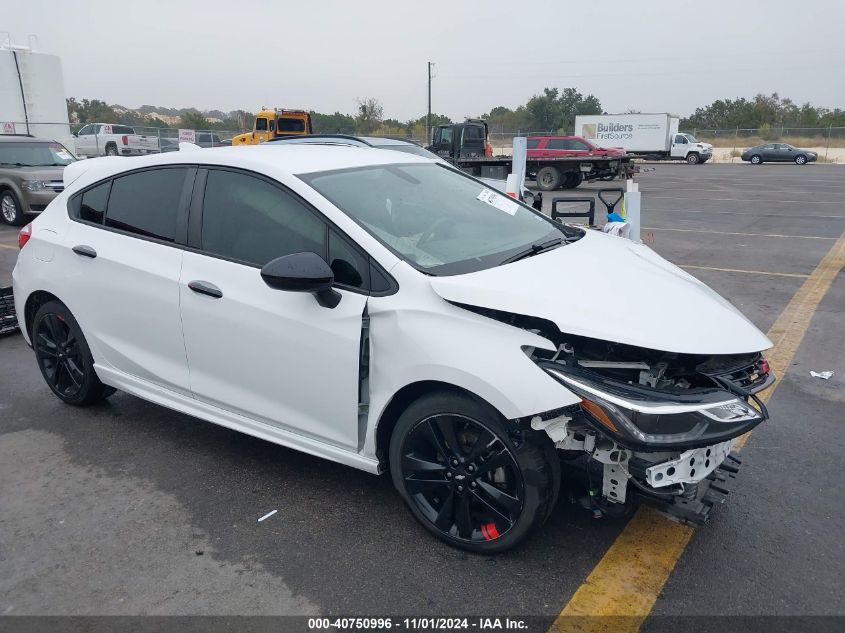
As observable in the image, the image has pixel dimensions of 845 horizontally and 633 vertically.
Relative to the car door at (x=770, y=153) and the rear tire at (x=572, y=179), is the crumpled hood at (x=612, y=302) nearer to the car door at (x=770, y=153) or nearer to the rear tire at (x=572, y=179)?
the rear tire at (x=572, y=179)

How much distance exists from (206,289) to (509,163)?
19.2 metres

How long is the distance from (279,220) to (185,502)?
1491 mm

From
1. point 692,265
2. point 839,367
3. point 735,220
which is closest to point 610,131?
point 735,220

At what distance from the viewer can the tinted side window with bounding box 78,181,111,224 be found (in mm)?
4102

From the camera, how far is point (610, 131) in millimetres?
41188

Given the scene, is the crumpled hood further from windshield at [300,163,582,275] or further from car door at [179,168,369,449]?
car door at [179,168,369,449]

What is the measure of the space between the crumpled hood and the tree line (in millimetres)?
50469

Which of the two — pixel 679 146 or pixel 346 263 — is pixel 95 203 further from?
pixel 679 146

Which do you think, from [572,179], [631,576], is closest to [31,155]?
[631,576]

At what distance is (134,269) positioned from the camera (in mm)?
3738

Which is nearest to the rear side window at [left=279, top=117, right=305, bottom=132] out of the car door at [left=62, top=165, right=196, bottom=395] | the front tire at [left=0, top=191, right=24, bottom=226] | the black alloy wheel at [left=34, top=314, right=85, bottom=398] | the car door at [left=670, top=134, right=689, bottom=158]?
the front tire at [left=0, top=191, right=24, bottom=226]

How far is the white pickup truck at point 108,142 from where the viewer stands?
1266 inches

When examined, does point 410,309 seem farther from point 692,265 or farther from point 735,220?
point 735,220

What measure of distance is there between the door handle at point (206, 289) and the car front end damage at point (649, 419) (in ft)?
5.31
